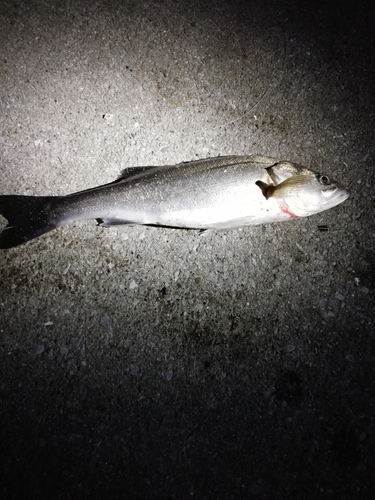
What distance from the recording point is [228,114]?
288 cm

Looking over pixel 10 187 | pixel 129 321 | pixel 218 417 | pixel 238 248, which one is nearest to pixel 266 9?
pixel 238 248

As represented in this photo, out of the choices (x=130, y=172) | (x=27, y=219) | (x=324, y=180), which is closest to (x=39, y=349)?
(x=27, y=219)

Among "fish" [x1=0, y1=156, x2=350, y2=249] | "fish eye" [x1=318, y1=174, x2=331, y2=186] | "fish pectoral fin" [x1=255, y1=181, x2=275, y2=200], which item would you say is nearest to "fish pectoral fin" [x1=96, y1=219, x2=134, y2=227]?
"fish" [x1=0, y1=156, x2=350, y2=249]

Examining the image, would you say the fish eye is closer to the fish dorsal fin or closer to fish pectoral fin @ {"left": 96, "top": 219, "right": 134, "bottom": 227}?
the fish dorsal fin

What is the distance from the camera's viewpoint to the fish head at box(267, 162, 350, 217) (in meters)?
2.39

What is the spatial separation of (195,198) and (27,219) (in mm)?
1248

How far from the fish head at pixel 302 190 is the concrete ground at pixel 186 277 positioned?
340 mm

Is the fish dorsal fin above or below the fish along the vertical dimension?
above

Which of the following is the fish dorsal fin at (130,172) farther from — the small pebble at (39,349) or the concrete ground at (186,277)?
the small pebble at (39,349)

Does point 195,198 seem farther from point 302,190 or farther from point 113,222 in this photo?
point 302,190

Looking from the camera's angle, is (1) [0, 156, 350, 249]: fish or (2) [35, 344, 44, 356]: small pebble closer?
(1) [0, 156, 350, 249]: fish

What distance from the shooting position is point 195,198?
94.6 inches

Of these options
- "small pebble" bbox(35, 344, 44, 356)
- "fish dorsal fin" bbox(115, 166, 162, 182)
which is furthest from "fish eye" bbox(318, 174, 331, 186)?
"small pebble" bbox(35, 344, 44, 356)

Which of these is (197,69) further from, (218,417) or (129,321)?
(218,417)
